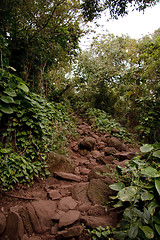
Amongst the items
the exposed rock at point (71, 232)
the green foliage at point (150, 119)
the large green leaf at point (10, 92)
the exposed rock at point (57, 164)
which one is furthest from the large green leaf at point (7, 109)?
the green foliage at point (150, 119)

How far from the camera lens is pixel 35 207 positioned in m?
1.93

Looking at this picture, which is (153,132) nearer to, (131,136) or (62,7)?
(131,136)

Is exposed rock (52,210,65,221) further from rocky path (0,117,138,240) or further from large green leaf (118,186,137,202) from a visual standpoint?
large green leaf (118,186,137,202)

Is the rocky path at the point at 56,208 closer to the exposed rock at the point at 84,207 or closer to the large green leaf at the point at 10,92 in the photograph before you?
the exposed rock at the point at 84,207

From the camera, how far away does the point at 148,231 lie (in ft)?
4.12

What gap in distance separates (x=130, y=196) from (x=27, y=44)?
4.75 meters

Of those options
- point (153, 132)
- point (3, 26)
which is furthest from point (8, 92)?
point (153, 132)

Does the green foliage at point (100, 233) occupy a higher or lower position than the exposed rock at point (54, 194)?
higher

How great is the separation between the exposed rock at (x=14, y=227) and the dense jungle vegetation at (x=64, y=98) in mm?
587

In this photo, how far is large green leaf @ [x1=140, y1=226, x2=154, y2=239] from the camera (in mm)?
1221

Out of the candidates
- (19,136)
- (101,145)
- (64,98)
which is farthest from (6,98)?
(64,98)

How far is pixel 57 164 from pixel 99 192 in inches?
51.4

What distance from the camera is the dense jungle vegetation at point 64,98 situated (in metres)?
1.63

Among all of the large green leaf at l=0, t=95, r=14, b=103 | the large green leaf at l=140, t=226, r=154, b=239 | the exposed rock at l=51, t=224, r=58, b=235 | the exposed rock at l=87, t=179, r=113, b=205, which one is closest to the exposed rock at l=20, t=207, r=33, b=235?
the exposed rock at l=51, t=224, r=58, b=235
